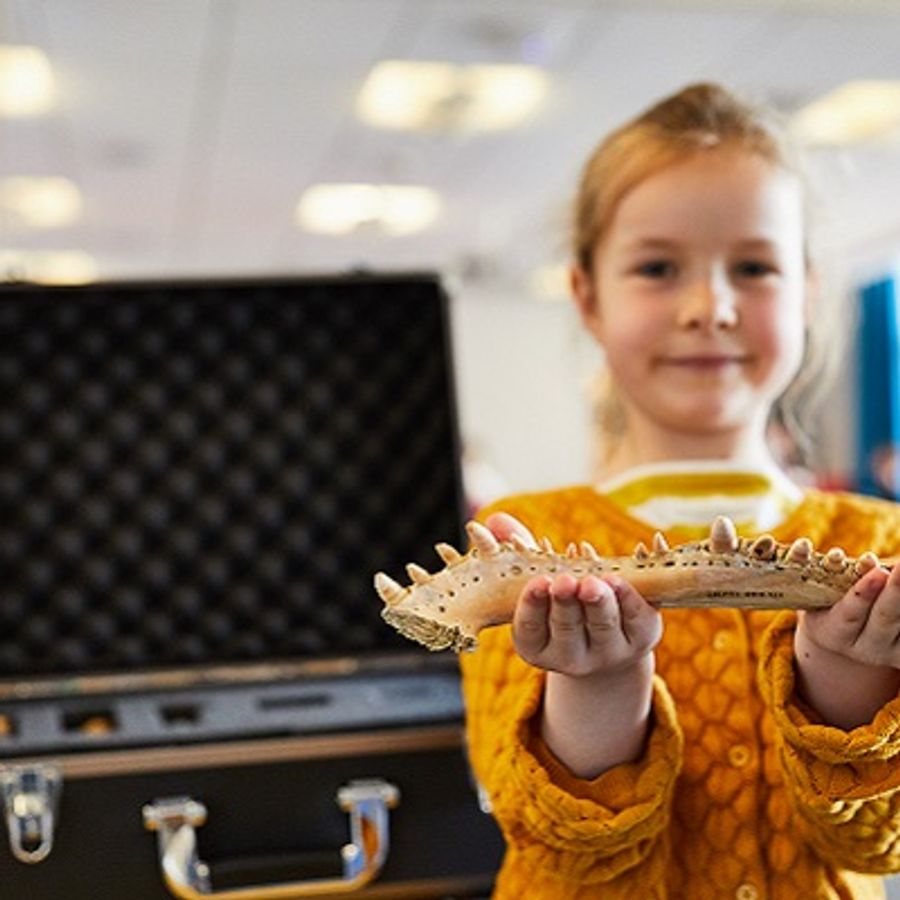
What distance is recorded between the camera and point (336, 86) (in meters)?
4.60

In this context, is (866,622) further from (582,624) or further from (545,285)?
(545,285)

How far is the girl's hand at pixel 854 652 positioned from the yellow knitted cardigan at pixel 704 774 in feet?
0.04

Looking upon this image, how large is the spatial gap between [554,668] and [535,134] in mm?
4981

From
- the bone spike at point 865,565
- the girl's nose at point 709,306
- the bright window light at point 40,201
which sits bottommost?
the bone spike at point 865,565

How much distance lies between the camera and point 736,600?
58 centimetres

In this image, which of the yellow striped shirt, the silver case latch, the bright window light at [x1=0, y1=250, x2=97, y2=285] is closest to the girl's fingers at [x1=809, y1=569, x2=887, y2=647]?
the yellow striped shirt

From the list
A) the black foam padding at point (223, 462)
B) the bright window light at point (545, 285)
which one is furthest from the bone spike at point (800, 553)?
the bright window light at point (545, 285)

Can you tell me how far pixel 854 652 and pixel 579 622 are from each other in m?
0.14

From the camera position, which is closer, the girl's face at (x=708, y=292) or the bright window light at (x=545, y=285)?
the girl's face at (x=708, y=292)

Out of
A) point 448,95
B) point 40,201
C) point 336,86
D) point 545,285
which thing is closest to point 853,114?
point 448,95

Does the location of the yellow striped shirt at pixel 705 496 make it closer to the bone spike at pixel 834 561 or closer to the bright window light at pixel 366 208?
the bone spike at pixel 834 561

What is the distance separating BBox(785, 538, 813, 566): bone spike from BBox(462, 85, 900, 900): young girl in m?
0.03

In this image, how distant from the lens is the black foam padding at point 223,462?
1.40m

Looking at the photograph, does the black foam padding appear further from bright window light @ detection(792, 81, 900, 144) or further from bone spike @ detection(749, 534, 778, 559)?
bright window light @ detection(792, 81, 900, 144)
